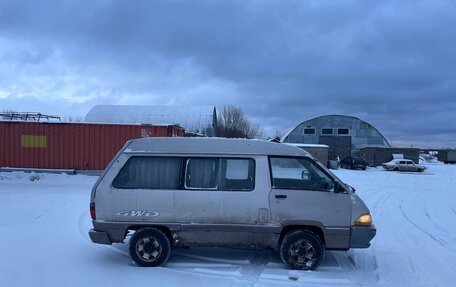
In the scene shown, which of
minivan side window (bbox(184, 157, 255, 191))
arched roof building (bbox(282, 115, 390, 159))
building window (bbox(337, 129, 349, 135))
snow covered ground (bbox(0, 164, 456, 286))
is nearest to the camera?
snow covered ground (bbox(0, 164, 456, 286))

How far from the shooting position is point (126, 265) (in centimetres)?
688

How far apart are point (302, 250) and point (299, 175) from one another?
46.6 inches

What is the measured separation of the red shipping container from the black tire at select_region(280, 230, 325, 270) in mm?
15582

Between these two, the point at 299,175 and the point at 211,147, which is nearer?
the point at 211,147

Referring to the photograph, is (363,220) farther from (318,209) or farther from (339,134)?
(339,134)

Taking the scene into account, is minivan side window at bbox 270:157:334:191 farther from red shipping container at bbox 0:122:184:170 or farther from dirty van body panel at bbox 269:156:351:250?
red shipping container at bbox 0:122:184:170

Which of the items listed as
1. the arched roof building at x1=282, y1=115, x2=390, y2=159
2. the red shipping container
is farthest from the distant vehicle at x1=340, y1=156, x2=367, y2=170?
the red shipping container

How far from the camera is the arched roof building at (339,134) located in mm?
61656

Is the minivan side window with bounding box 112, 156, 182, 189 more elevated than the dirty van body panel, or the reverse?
the minivan side window with bounding box 112, 156, 182, 189

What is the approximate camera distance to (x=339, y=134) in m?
63.2

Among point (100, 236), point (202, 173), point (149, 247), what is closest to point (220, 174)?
point (202, 173)

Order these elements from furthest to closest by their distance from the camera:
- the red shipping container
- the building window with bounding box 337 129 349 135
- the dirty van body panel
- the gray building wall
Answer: the building window with bounding box 337 129 349 135
the gray building wall
the red shipping container
the dirty van body panel

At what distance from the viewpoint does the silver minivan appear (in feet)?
22.2

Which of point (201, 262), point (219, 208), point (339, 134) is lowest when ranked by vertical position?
point (201, 262)
